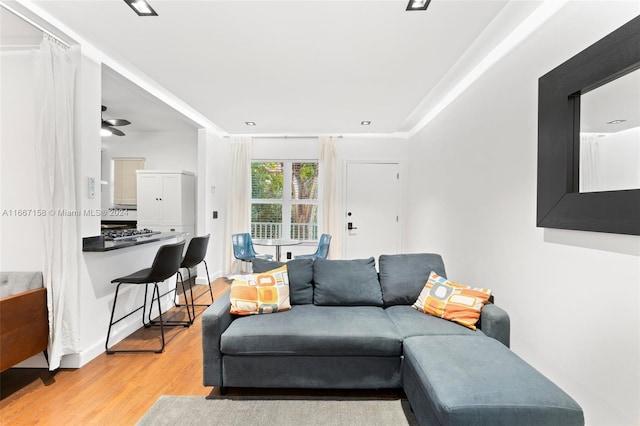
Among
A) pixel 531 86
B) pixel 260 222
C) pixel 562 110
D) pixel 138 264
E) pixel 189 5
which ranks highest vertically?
pixel 189 5

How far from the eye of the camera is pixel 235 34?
2256mm

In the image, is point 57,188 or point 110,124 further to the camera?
point 110,124

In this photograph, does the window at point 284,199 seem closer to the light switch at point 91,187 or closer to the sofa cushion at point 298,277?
the sofa cushion at point 298,277

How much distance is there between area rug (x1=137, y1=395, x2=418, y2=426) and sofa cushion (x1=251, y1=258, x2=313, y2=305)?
0.76 metres

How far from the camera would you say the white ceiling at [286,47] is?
6.51 feet

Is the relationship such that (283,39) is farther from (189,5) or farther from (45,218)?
(45,218)

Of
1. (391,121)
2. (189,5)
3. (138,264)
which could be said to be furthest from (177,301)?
(391,121)

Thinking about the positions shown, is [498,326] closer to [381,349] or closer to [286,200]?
[381,349]

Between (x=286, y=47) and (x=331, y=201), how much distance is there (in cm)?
313

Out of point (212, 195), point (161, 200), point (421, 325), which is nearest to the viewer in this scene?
point (421, 325)

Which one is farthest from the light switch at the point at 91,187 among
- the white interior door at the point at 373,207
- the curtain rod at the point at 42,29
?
the white interior door at the point at 373,207

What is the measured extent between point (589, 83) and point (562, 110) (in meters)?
0.21

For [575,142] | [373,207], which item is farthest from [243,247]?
[575,142]

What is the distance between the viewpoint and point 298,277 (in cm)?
257
